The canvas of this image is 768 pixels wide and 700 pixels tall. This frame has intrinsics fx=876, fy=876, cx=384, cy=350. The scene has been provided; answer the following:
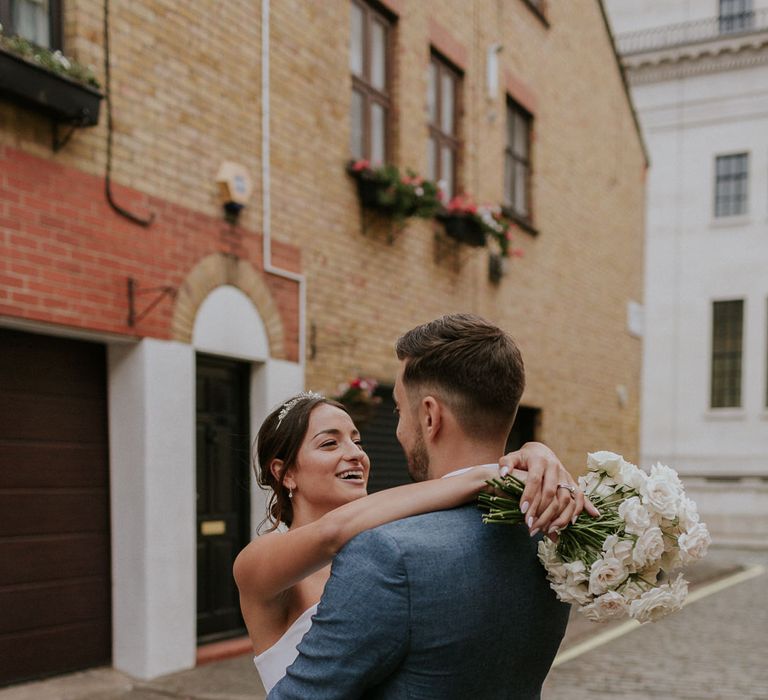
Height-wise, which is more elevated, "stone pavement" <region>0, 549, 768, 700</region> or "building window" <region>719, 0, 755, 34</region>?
"building window" <region>719, 0, 755, 34</region>

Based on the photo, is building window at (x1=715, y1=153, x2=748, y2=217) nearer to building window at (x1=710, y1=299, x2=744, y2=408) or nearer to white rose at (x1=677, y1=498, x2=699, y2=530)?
building window at (x1=710, y1=299, x2=744, y2=408)

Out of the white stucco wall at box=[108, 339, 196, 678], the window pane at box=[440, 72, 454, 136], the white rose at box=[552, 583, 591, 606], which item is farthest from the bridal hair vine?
the window pane at box=[440, 72, 454, 136]

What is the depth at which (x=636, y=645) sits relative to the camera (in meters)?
8.67

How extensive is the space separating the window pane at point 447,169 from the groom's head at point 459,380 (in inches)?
344

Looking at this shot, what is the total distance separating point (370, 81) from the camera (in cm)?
913

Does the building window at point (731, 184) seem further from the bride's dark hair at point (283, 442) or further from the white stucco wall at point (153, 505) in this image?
the bride's dark hair at point (283, 442)

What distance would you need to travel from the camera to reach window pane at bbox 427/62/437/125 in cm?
1017

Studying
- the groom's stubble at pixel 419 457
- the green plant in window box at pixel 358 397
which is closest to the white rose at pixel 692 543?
the groom's stubble at pixel 419 457

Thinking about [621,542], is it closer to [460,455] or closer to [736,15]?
[460,455]

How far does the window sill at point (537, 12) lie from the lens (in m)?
12.2

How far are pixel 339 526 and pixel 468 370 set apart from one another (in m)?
0.43

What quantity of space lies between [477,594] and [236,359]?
600cm

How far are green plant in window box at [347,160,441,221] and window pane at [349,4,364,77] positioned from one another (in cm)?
105

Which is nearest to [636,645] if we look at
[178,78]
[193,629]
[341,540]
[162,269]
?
[193,629]
